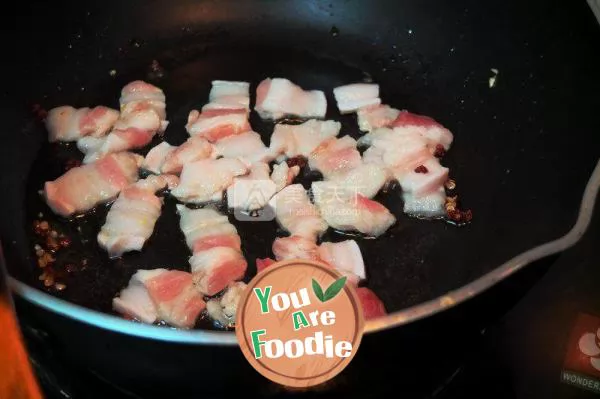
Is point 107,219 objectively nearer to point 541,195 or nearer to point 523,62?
point 541,195

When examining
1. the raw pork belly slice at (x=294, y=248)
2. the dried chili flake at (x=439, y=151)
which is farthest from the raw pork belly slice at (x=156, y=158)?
the dried chili flake at (x=439, y=151)

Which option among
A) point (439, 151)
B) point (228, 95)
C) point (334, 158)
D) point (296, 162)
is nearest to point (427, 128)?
point (439, 151)

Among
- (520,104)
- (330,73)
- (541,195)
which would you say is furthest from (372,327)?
(330,73)

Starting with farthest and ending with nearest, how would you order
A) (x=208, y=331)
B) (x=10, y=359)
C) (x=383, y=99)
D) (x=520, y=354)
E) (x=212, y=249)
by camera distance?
(x=383, y=99), (x=212, y=249), (x=520, y=354), (x=208, y=331), (x=10, y=359)

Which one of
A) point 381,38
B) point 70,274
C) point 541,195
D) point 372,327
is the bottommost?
point 70,274

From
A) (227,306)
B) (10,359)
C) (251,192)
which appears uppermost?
(10,359)

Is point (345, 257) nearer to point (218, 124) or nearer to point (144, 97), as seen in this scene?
point (218, 124)

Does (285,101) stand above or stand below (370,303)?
above
